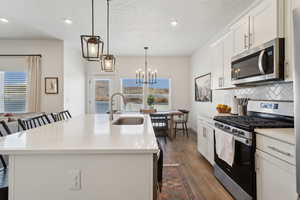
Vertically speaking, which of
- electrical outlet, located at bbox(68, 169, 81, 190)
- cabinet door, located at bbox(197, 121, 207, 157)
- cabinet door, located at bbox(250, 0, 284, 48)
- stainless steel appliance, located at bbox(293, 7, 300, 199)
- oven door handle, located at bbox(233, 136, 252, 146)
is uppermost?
cabinet door, located at bbox(250, 0, 284, 48)

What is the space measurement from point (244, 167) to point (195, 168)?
1220 mm

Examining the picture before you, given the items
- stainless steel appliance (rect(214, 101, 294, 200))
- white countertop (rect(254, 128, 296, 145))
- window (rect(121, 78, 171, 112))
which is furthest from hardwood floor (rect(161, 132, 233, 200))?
window (rect(121, 78, 171, 112))

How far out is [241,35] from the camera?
2.63 metres

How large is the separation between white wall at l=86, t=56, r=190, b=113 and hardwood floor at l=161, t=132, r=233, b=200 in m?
2.14

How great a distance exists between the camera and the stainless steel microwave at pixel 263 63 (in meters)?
1.85

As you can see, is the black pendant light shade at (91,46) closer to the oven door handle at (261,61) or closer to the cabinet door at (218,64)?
the oven door handle at (261,61)

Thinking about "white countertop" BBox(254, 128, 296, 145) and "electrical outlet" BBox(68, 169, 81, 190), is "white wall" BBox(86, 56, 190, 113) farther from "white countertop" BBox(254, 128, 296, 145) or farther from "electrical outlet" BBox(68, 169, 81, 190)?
"electrical outlet" BBox(68, 169, 81, 190)

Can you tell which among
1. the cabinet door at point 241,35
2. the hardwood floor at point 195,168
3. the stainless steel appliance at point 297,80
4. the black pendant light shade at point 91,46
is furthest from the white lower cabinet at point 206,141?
the black pendant light shade at point 91,46

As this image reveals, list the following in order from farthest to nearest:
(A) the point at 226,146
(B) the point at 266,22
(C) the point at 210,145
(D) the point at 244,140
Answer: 1. (C) the point at 210,145
2. (A) the point at 226,146
3. (B) the point at 266,22
4. (D) the point at 244,140

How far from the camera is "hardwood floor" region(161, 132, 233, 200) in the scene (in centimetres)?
223

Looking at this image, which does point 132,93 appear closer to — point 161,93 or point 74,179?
point 161,93

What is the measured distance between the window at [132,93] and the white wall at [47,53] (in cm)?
238

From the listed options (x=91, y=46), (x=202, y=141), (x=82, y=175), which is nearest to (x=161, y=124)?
(x=202, y=141)

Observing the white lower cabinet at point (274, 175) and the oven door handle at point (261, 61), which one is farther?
the oven door handle at point (261, 61)
